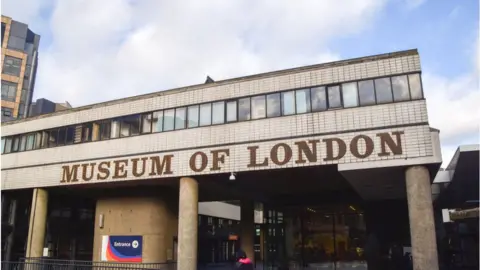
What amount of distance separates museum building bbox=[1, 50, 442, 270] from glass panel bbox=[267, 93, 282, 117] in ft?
0.16

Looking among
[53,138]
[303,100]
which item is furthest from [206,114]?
[53,138]

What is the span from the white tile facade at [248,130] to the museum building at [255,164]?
0.17 ft

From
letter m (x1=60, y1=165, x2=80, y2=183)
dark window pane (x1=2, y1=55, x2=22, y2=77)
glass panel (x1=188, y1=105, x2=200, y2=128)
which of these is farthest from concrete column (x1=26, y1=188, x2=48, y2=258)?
dark window pane (x1=2, y1=55, x2=22, y2=77)

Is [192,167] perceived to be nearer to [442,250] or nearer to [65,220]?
[65,220]

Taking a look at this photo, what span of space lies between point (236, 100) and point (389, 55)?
7036 mm

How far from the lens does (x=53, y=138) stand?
2503 centimetres

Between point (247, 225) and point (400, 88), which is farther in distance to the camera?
point (247, 225)

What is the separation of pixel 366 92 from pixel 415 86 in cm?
188

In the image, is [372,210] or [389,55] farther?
[372,210]

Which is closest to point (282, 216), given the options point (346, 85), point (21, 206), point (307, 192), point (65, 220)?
point (307, 192)

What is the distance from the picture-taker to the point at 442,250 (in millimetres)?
31922

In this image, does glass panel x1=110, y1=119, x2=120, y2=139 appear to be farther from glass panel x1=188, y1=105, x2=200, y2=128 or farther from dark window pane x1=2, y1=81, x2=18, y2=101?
dark window pane x1=2, y1=81, x2=18, y2=101

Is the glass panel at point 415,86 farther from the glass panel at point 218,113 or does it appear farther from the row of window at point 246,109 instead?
the glass panel at point 218,113

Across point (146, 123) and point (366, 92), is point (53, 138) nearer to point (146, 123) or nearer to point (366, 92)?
point (146, 123)
